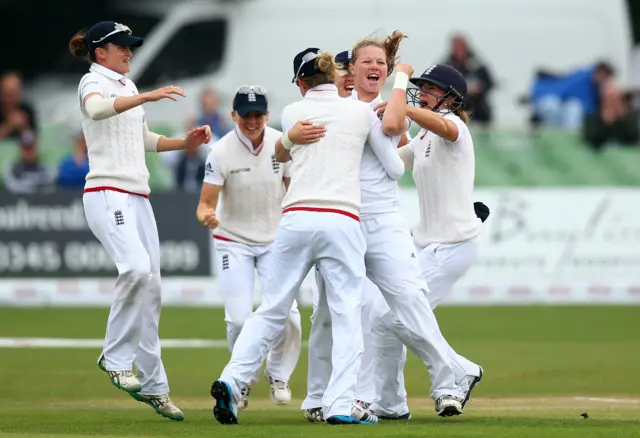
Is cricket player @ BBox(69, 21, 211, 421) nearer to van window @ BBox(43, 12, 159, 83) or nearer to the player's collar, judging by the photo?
the player's collar

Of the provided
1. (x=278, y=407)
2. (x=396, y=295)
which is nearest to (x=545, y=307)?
(x=278, y=407)

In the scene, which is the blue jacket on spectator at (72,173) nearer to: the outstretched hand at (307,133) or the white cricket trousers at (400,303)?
the white cricket trousers at (400,303)

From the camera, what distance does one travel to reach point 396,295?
30.2 ft

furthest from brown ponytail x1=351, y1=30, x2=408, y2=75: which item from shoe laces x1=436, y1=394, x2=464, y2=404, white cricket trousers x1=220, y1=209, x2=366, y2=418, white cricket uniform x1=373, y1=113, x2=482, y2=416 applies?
shoe laces x1=436, y1=394, x2=464, y2=404

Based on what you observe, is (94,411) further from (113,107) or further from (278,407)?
(113,107)

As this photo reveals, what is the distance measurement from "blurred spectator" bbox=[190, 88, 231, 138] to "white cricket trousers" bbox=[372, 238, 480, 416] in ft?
35.8

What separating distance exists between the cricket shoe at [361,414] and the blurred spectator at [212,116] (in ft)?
38.5

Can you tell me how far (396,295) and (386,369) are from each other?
2.46 feet

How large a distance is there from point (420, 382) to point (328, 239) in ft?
14.1

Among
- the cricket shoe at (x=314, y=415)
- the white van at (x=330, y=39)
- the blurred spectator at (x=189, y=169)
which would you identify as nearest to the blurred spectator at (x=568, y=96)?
the white van at (x=330, y=39)

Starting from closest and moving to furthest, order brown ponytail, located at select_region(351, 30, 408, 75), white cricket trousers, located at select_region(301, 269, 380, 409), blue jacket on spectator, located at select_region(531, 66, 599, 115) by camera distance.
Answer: brown ponytail, located at select_region(351, 30, 408, 75) → white cricket trousers, located at select_region(301, 269, 380, 409) → blue jacket on spectator, located at select_region(531, 66, 599, 115)

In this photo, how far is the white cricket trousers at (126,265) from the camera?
966cm

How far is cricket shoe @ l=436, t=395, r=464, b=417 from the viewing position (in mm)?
9367

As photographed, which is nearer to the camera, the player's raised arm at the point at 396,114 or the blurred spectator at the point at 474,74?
the player's raised arm at the point at 396,114
